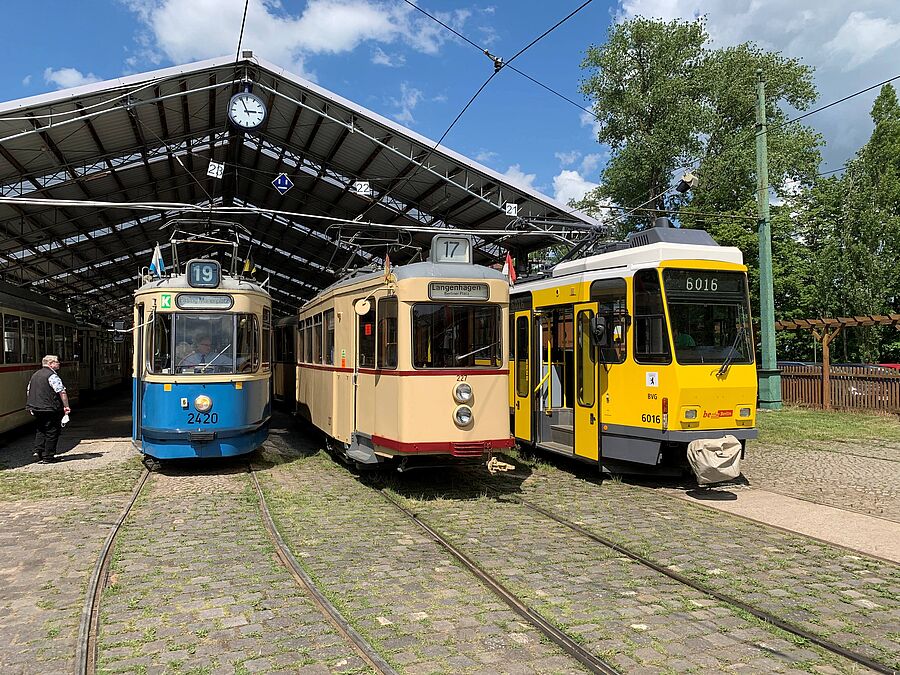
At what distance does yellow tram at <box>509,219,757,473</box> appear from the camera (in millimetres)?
9281

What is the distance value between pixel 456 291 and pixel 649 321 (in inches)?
106

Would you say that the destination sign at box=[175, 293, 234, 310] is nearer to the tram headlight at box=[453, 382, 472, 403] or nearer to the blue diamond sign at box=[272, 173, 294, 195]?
the tram headlight at box=[453, 382, 472, 403]

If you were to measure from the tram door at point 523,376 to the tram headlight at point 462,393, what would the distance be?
2.88 m

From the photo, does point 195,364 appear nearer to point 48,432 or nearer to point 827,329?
point 48,432

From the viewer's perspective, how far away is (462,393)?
8781 mm

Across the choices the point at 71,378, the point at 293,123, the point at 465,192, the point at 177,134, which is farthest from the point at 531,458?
the point at 71,378

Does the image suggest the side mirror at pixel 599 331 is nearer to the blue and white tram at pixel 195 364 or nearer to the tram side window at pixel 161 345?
the blue and white tram at pixel 195 364

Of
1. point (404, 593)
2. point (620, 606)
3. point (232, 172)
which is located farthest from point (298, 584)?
point (232, 172)

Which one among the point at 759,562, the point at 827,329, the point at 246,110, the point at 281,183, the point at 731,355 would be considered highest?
the point at 246,110

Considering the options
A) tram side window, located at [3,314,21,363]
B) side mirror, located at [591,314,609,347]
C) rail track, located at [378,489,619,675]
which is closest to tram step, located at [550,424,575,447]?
side mirror, located at [591,314,609,347]

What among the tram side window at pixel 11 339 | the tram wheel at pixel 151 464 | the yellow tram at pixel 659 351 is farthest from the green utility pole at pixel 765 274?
the tram side window at pixel 11 339

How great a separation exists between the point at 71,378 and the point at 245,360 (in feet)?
41.8

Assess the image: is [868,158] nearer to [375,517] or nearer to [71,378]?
[375,517]

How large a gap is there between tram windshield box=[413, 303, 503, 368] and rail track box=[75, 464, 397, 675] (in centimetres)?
276
